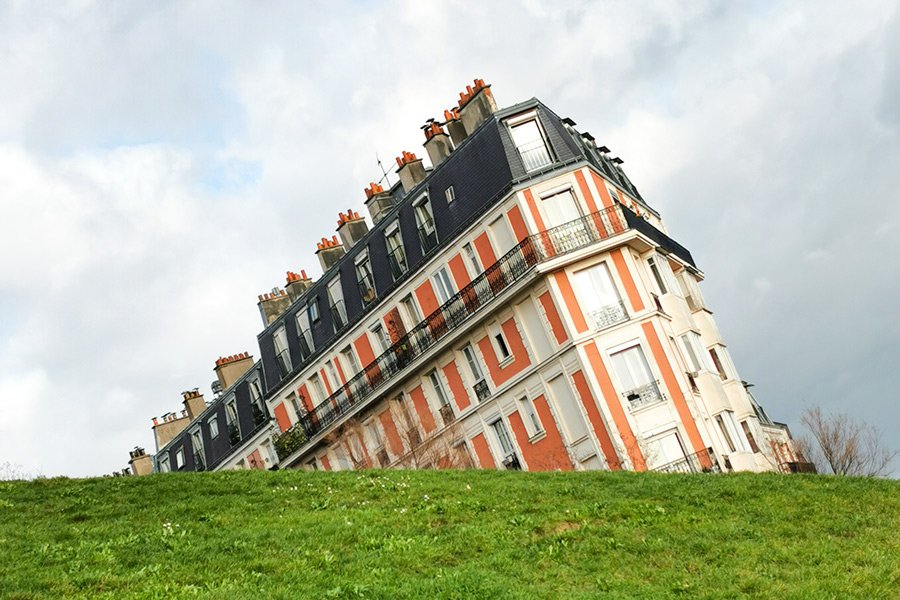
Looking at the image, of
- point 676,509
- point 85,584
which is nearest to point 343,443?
point 676,509

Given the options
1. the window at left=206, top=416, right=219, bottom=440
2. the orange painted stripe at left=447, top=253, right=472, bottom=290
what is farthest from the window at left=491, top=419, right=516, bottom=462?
the window at left=206, top=416, right=219, bottom=440

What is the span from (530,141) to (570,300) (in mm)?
6602

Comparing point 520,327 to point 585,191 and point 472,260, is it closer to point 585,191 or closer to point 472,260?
point 472,260

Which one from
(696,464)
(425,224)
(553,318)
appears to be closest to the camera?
(696,464)

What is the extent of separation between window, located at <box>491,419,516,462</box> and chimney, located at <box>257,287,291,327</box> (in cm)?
2062

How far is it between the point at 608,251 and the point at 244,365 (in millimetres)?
35086

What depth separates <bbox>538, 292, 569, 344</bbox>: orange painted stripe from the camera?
42.3m

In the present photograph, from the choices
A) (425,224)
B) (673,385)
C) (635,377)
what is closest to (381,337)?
(425,224)

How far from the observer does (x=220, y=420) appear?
67.2 meters

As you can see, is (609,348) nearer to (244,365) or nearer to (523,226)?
A: (523,226)

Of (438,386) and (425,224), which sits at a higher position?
(425,224)

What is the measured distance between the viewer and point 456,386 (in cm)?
4734

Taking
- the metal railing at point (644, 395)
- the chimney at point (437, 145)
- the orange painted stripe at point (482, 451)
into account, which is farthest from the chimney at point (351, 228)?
the metal railing at point (644, 395)

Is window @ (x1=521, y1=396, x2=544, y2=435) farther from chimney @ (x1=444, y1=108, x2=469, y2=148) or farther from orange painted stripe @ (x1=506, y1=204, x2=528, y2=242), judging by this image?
chimney @ (x1=444, y1=108, x2=469, y2=148)
